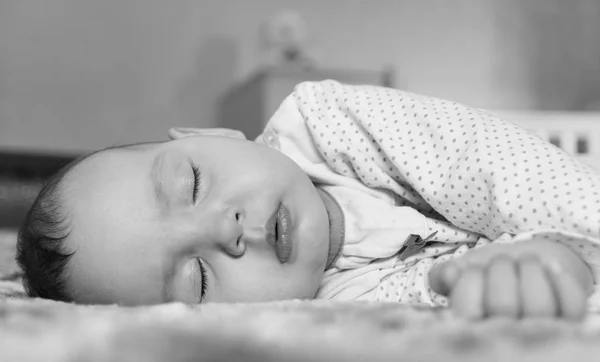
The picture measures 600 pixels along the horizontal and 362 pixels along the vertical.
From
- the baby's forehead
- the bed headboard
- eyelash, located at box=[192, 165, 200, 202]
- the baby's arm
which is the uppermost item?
the baby's arm

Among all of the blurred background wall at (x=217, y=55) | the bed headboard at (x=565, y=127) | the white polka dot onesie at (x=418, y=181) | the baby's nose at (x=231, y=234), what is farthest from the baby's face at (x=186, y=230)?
the blurred background wall at (x=217, y=55)

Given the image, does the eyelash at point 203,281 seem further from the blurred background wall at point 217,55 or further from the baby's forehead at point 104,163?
the blurred background wall at point 217,55

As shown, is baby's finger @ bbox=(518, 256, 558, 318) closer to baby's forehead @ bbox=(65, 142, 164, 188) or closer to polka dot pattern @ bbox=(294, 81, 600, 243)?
polka dot pattern @ bbox=(294, 81, 600, 243)

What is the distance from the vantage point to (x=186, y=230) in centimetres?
76

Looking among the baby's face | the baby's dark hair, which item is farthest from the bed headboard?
the baby's dark hair

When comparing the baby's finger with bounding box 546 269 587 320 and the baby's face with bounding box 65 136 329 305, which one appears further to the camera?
the baby's face with bounding box 65 136 329 305

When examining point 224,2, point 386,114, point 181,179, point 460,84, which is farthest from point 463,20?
point 181,179

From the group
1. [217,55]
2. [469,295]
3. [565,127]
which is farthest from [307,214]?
[217,55]

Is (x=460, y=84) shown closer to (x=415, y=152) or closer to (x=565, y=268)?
(x=415, y=152)

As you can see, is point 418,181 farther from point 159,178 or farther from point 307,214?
point 159,178

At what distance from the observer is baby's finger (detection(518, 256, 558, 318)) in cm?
44

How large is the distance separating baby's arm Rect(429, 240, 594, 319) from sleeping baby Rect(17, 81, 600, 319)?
11 cm

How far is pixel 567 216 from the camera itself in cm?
67

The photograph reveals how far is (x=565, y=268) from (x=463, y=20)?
3.08 metres
